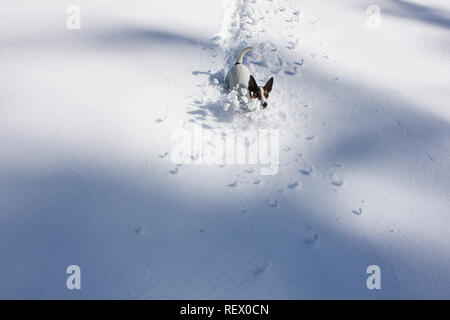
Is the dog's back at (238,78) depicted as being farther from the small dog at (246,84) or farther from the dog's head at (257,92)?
the dog's head at (257,92)

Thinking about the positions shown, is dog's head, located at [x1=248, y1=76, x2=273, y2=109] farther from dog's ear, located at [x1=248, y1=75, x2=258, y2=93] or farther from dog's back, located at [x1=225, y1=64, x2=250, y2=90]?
dog's back, located at [x1=225, y1=64, x2=250, y2=90]

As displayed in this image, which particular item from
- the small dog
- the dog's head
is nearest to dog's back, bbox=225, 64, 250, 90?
the small dog

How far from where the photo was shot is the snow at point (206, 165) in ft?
4.24

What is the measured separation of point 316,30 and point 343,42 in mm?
309

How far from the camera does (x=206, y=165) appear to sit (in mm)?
1710

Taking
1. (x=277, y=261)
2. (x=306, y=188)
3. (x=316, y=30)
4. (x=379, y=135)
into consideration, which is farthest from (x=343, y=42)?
(x=277, y=261)

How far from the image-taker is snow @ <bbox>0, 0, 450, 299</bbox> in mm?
1291

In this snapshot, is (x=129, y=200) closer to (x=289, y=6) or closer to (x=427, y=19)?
(x=289, y=6)

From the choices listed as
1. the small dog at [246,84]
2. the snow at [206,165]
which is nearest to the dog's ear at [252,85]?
the small dog at [246,84]

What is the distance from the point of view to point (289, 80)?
2.42 m

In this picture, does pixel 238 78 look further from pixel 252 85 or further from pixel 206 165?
Answer: pixel 206 165

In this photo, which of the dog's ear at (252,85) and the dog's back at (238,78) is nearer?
the dog's ear at (252,85)

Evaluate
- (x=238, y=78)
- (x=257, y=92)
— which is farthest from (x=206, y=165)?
(x=238, y=78)

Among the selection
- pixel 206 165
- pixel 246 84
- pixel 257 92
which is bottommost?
pixel 206 165
